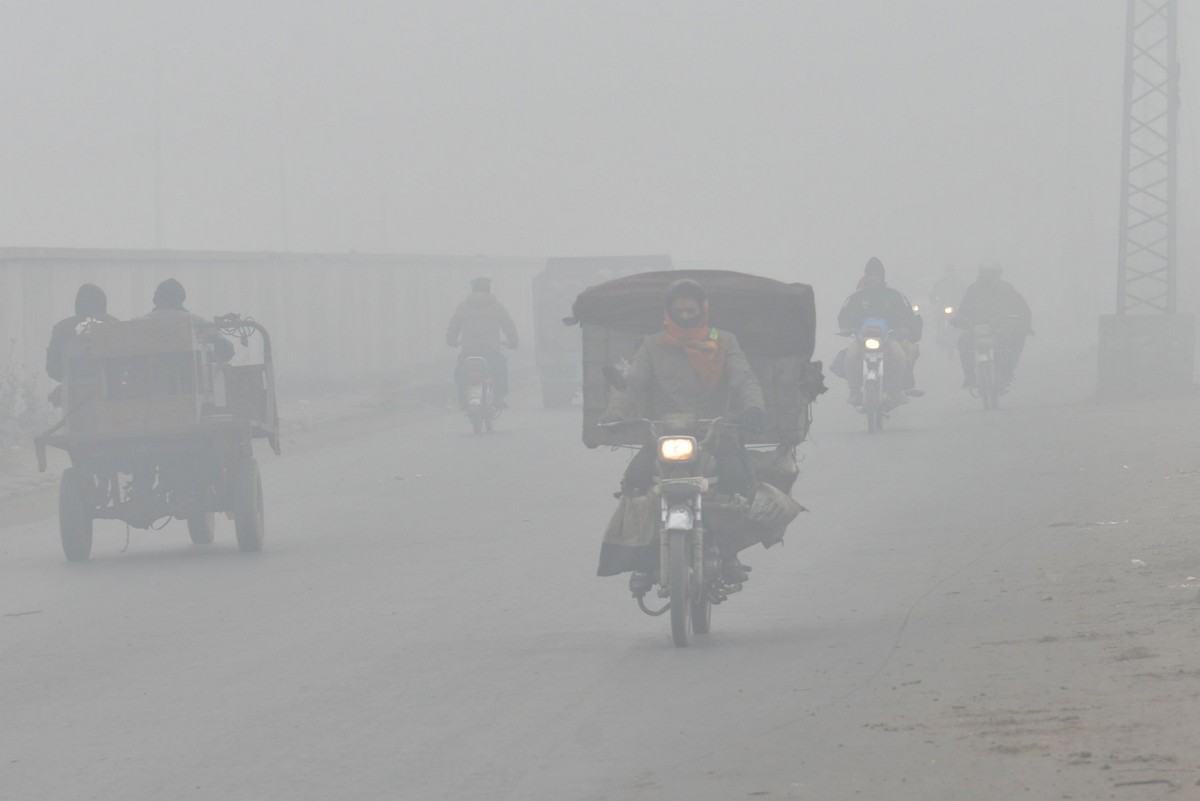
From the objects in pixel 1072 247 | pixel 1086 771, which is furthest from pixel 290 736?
pixel 1072 247

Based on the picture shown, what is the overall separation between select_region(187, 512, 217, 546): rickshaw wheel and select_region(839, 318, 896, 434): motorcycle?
9.34 m

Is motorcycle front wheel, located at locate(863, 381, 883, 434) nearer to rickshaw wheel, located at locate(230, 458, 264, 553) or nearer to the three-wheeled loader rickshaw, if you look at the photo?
the three-wheeled loader rickshaw

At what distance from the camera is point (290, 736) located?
295 inches

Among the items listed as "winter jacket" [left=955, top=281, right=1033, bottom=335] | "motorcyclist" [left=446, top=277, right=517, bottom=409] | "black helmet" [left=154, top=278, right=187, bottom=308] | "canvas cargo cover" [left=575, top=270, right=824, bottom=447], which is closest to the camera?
"canvas cargo cover" [left=575, top=270, right=824, bottom=447]

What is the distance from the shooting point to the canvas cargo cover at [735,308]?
33.6 feet

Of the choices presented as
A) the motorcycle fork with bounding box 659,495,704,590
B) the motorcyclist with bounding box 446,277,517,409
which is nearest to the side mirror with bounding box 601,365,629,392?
the motorcycle fork with bounding box 659,495,704,590

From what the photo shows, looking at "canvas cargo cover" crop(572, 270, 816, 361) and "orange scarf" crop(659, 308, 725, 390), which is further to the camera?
"canvas cargo cover" crop(572, 270, 816, 361)

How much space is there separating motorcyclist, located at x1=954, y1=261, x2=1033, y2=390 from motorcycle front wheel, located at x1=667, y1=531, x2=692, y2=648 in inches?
677

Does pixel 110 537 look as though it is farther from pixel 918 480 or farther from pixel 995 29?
pixel 995 29

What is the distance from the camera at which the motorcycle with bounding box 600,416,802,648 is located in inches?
355

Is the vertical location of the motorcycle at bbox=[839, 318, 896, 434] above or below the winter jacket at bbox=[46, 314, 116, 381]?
below

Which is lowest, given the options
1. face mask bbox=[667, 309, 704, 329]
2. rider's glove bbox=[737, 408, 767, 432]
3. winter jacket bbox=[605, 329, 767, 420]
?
rider's glove bbox=[737, 408, 767, 432]

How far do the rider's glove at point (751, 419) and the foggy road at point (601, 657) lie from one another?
1024 mm

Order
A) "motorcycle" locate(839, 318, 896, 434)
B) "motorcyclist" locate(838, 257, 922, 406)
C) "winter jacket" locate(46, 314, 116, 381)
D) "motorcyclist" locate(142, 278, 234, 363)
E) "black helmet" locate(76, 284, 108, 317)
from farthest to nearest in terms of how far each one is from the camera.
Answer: "motorcyclist" locate(838, 257, 922, 406)
"motorcycle" locate(839, 318, 896, 434)
"black helmet" locate(76, 284, 108, 317)
"motorcyclist" locate(142, 278, 234, 363)
"winter jacket" locate(46, 314, 116, 381)
